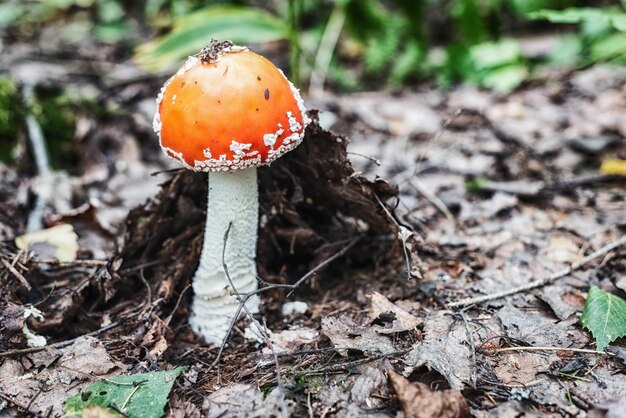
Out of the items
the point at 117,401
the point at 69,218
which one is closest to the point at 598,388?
the point at 117,401

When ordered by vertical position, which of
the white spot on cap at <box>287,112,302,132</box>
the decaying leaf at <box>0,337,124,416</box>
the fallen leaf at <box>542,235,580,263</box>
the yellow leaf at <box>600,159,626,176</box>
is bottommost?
the fallen leaf at <box>542,235,580,263</box>

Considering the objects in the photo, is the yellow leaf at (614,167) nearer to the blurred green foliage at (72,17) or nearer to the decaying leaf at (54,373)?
the decaying leaf at (54,373)

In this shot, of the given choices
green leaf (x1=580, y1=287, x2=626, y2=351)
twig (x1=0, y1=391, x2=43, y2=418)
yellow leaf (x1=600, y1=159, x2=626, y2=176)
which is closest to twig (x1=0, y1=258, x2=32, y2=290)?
twig (x1=0, y1=391, x2=43, y2=418)

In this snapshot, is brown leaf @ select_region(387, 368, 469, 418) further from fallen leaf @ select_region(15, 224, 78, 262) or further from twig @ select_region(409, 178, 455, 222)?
fallen leaf @ select_region(15, 224, 78, 262)

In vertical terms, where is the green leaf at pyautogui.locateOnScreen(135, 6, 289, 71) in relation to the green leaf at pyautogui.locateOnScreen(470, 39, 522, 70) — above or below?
above

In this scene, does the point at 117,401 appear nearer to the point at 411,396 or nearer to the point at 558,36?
the point at 411,396

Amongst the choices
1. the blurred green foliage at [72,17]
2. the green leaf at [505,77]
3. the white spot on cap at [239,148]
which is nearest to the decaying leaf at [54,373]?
the white spot on cap at [239,148]
